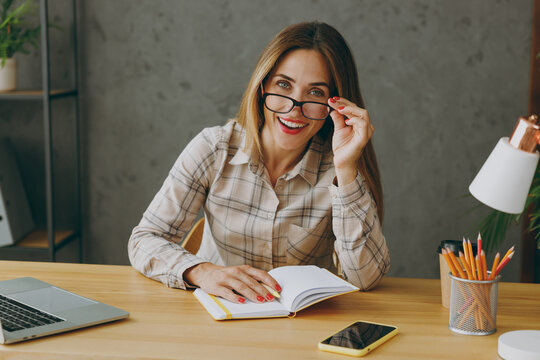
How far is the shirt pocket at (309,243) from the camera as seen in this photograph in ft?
5.87

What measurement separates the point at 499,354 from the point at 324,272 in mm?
467

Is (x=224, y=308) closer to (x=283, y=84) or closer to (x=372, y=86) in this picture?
(x=283, y=84)

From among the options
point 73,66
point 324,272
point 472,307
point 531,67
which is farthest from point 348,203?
point 73,66

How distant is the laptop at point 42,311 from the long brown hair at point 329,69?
69 cm

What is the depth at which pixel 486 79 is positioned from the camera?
273 centimetres

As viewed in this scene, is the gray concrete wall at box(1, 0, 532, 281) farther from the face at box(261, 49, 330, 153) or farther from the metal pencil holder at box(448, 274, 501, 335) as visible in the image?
the metal pencil holder at box(448, 274, 501, 335)

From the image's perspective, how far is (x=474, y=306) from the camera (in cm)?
121

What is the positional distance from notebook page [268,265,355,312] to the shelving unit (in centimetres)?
152

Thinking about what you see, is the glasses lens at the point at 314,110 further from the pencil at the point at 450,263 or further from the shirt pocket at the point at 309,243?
the pencil at the point at 450,263

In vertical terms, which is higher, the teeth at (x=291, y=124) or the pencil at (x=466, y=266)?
the teeth at (x=291, y=124)

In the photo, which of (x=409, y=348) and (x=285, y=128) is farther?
(x=285, y=128)

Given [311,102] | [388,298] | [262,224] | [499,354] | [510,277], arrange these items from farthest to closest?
[510,277] < [262,224] < [311,102] < [388,298] < [499,354]

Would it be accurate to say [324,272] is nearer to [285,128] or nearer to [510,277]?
[285,128]

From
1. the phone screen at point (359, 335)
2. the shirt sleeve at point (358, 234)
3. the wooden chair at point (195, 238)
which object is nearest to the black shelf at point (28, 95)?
the wooden chair at point (195, 238)
